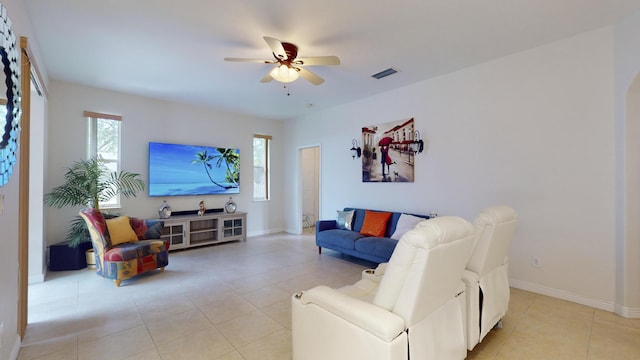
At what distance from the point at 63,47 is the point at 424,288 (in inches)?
174

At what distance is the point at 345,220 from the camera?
16.1 feet

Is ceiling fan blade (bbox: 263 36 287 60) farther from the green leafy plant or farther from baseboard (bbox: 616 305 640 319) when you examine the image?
baseboard (bbox: 616 305 640 319)

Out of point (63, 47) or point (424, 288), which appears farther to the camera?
point (63, 47)

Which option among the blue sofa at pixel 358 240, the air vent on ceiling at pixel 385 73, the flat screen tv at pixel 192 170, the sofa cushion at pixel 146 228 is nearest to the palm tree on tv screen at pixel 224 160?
the flat screen tv at pixel 192 170

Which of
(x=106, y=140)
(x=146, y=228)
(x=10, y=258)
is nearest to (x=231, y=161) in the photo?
(x=106, y=140)

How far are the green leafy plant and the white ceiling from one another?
134 cm

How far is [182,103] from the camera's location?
17.9ft

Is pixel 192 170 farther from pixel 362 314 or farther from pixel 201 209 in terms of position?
pixel 362 314

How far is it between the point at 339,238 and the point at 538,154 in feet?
9.14

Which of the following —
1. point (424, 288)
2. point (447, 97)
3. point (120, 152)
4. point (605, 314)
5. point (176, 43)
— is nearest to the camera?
point (424, 288)

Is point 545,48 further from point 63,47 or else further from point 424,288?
point 63,47

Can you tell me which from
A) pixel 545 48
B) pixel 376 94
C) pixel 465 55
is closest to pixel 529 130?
pixel 545 48

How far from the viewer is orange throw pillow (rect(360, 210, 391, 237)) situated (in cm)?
437

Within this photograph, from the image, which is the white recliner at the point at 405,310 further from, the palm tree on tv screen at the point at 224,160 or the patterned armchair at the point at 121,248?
the palm tree on tv screen at the point at 224,160
